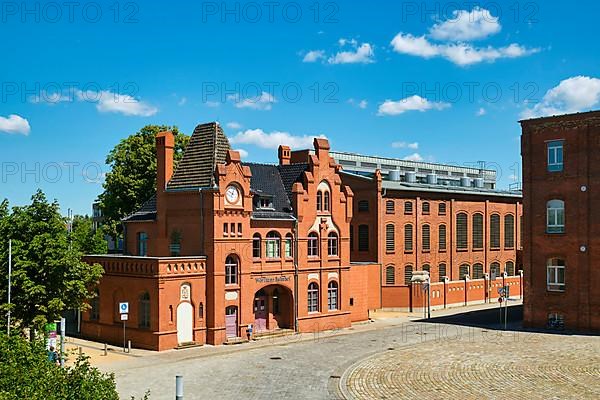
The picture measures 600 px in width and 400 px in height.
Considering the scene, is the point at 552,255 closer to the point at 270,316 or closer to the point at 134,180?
the point at 270,316

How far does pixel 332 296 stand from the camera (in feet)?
158

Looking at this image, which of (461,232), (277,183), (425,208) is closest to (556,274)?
(425,208)

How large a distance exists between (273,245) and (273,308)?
4.40 m

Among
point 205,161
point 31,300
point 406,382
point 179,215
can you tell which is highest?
point 205,161

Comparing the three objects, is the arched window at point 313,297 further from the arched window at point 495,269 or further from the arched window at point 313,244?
the arched window at point 495,269

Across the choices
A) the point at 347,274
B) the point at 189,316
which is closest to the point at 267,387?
the point at 189,316

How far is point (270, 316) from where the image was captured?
1790 inches

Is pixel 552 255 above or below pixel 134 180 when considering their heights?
below

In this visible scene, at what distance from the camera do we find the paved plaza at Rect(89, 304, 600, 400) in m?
28.3

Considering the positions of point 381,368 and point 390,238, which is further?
point 390,238

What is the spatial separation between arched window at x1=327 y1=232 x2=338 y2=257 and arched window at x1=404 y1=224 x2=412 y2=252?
15.5 metres

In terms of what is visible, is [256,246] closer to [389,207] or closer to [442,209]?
[389,207]

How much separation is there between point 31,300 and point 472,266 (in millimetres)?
46987

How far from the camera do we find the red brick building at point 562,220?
4444cm
